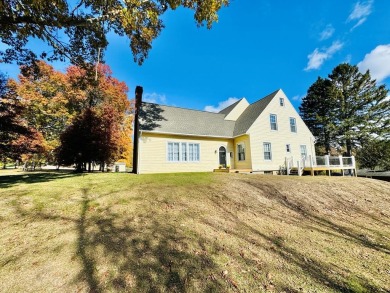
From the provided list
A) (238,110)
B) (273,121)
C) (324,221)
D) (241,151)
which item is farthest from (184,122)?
(324,221)

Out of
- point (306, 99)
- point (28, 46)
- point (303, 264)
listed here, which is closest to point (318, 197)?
point (303, 264)

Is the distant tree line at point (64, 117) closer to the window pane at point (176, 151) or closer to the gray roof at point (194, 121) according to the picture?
the gray roof at point (194, 121)

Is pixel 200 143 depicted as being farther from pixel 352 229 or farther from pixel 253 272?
pixel 253 272

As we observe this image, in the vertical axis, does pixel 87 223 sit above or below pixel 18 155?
below

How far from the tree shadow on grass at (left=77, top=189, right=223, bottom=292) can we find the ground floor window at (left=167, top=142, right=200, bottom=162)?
11.1 metres

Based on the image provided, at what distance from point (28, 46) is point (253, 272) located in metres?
14.0

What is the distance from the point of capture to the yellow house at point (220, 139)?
15891mm

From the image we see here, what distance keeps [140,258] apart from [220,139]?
1557cm

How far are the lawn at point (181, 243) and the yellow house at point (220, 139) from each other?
7.82 metres

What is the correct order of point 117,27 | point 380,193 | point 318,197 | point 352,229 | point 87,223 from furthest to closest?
point 380,193 → point 117,27 → point 318,197 → point 352,229 → point 87,223

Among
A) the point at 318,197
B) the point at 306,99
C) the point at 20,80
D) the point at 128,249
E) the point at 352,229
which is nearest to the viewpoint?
the point at 128,249

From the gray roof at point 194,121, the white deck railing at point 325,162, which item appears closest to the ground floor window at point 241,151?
the gray roof at point 194,121

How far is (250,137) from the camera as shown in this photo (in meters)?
17.6

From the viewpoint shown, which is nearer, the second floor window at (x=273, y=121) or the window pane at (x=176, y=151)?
the window pane at (x=176, y=151)
